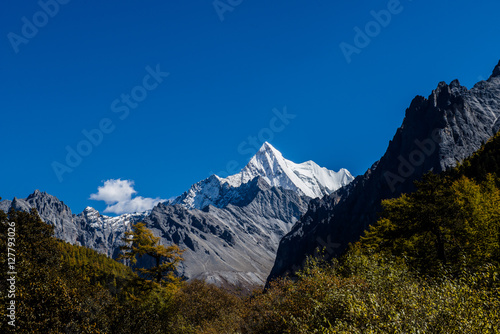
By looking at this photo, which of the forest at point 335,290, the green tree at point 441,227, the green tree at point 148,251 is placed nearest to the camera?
the forest at point 335,290

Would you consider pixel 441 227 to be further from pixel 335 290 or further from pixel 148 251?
pixel 148 251

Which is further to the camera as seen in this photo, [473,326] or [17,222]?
[17,222]

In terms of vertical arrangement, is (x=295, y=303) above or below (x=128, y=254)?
below

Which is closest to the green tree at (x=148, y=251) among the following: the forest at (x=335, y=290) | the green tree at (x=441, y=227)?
the forest at (x=335, y=290)

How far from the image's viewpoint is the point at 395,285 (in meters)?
18.7

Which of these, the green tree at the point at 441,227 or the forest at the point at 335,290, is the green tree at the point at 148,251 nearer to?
the forest at the point at 335,290

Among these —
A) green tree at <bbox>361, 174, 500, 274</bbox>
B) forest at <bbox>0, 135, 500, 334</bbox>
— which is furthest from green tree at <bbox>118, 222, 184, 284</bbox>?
green tree at <bbox>361, 174, 500, 274</bbox>

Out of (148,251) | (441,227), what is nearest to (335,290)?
(441,227)

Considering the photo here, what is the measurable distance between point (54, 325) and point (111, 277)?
168 m

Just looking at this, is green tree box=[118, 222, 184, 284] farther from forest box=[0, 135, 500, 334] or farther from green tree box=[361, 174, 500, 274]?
green tree box=[361, 174, 500, 274]

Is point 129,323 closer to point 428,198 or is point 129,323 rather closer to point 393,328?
point 393,328

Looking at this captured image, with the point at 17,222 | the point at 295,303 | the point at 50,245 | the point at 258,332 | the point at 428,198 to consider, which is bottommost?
the point at 258,332

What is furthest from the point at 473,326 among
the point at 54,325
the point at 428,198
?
the point at 428,198

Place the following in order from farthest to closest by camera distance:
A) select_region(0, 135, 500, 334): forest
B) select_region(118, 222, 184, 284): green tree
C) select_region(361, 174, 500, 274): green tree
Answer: select_region(118, 222, 184, 284): green tree
select_region(361, 174, 500, 274): green tree
select_region(0, 135, 500, 334): forest
